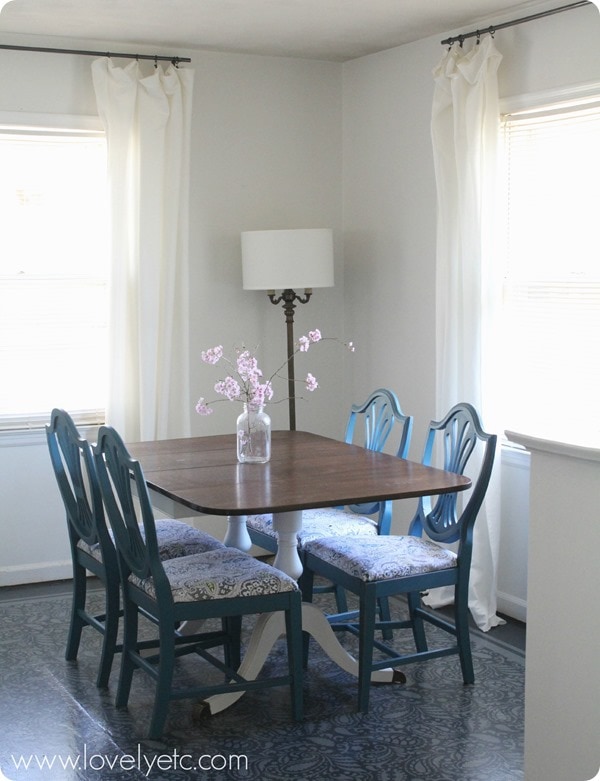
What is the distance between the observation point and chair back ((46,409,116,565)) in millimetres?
3693

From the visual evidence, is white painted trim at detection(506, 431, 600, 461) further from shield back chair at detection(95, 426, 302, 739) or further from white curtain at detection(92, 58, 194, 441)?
white curtain at detection(92, 58, 194, 441)

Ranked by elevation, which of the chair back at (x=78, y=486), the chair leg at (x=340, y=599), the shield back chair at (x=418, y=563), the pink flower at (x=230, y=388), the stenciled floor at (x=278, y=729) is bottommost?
the stenciled floor at (x=278, y=729)

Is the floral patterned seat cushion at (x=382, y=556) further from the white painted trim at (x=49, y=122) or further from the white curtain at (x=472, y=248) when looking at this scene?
the white painted trim at (x=49, y=122)

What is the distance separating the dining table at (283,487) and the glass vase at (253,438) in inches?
1.4

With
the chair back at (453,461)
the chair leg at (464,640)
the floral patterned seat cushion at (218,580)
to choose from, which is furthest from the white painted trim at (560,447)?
the chair leg at (464,640)

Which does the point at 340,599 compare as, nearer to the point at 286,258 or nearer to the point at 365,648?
the point at 365,648

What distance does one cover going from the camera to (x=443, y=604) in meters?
4.75

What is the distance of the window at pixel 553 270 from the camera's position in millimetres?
4152

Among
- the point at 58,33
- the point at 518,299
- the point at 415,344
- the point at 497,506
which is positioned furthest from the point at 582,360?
the point at 58,33

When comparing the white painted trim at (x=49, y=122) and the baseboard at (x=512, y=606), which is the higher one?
the white painted trim at (x=49, y=122)

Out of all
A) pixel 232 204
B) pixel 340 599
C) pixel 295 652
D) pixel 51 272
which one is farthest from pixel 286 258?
pixel 295 652

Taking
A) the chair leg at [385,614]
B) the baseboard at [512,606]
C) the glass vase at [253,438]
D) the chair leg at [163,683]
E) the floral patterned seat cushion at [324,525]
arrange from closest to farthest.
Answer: the chair leg at [163,683]
the glass vase at [253,438]
the floral patterned seat cushion at [324,525]
the chair leg at [385,614]
the baseboard at [512,606]

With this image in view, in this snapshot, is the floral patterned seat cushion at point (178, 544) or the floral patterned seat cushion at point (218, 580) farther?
the floral patterned seat cushion at point (178, 544)

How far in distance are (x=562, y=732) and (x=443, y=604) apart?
7.98 feet
